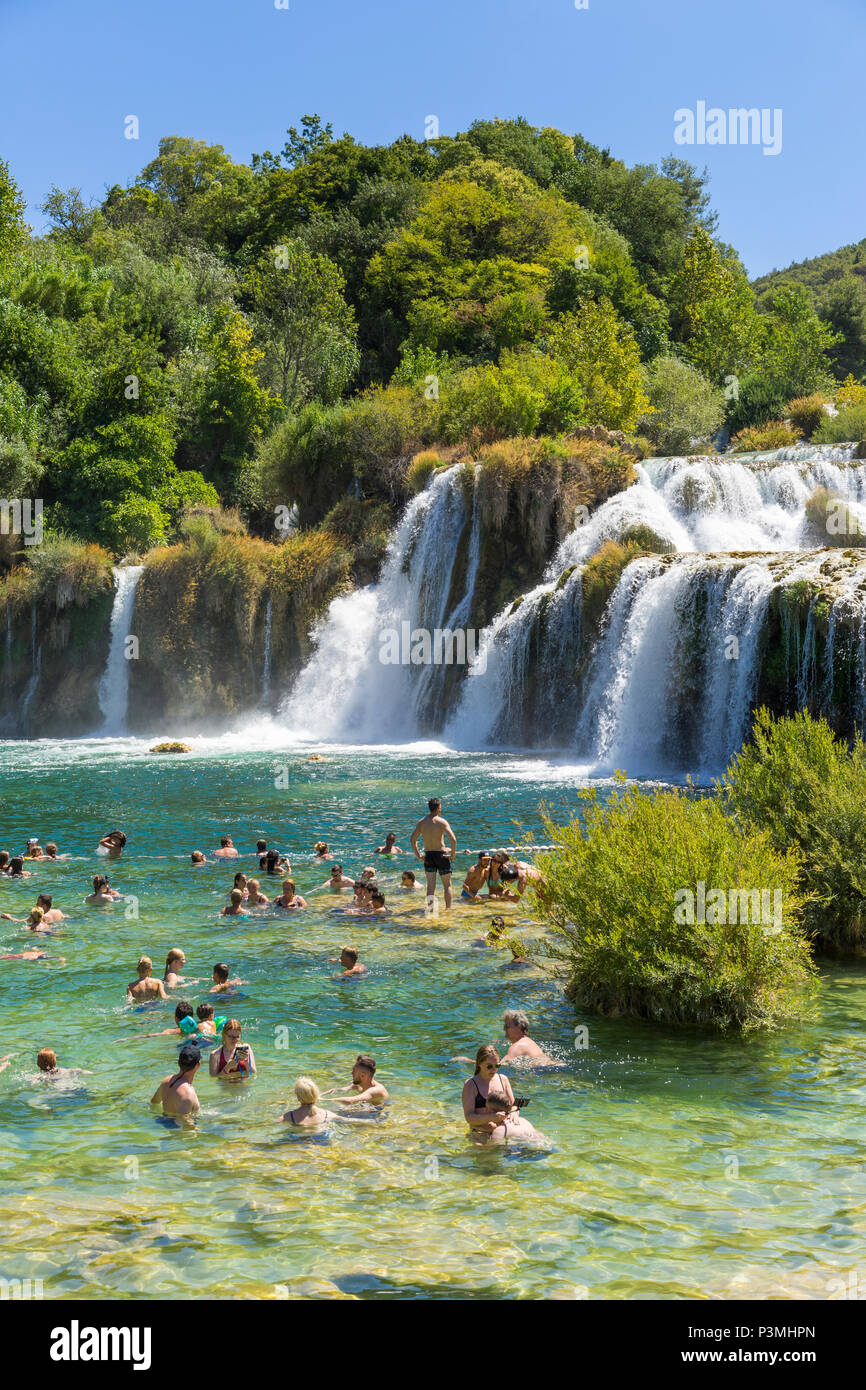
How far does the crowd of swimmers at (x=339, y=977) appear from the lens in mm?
9438

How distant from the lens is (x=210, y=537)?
43.8 metres

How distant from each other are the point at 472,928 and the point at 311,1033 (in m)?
4.45

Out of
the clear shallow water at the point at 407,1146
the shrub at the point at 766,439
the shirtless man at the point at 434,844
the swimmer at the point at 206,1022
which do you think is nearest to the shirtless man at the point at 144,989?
the clear shallow water at the point at 407,1146

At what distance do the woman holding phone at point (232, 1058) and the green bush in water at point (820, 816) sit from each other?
5.93 m

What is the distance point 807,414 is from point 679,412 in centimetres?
567

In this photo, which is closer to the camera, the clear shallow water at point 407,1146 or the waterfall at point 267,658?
the clear shallow water at point 407,1146

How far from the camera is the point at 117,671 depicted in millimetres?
44344

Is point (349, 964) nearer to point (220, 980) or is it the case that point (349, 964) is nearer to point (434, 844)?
point (220, 980)

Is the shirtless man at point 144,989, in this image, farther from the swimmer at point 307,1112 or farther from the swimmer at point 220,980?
the swimmer at point 307,1112

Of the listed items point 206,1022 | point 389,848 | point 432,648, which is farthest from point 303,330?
point 206,1022
